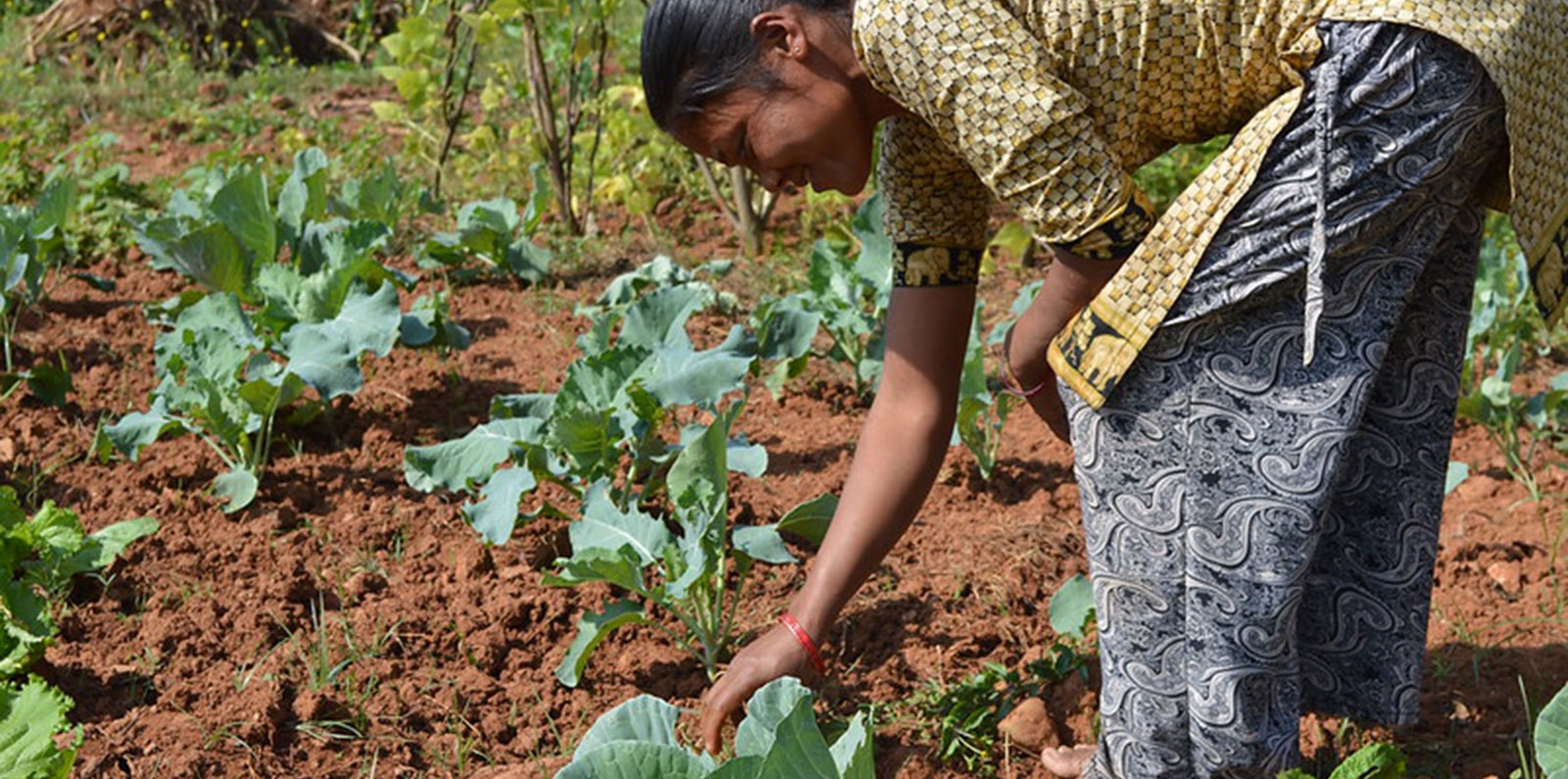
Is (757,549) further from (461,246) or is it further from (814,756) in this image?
(461,246)

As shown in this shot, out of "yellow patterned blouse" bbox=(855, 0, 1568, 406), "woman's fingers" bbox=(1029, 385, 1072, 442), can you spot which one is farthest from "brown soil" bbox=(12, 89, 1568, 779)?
"yellow patterned blouse" bbox=(855, 0, 1568, 406)

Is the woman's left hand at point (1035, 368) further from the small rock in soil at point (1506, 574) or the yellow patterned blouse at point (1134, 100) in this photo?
the small rock in soil at point (1506, 574)

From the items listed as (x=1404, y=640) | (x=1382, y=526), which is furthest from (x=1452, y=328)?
(x=1404, y=640)

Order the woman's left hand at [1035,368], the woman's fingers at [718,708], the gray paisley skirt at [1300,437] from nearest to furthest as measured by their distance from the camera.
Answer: the gray paisley skirt at [1300,437] → the woman's left hand at [1035,368] → the woman's fingers at [718,708]

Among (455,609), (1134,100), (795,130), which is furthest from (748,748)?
(455,609)

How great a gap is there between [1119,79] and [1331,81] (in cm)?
23

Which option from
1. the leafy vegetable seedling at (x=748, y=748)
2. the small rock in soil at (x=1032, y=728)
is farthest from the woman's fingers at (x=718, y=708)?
the small rock in soil at (x=1032, y=728)

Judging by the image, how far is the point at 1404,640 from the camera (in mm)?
2191

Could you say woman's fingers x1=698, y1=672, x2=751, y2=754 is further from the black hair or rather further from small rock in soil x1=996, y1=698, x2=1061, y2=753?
the black hair

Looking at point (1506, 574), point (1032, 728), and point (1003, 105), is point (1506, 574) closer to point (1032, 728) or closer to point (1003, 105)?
point (1032, 728)

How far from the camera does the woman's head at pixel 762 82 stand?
1.88m

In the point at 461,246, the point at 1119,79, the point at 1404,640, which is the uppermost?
the point at 1119,79

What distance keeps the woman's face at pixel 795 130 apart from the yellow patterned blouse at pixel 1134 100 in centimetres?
9

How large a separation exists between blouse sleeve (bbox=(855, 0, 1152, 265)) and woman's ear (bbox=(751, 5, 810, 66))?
0.09m
